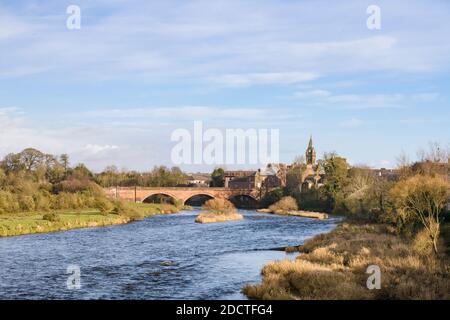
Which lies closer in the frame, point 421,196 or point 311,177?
point 421,196

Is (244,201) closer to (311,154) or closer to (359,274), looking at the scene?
(311,154)

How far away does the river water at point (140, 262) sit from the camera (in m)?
30.1

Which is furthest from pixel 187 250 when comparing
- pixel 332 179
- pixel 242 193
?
pixel 242 193

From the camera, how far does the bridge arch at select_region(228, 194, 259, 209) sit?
14300 cm

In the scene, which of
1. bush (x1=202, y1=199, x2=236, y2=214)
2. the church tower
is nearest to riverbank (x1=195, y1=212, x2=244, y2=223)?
bush (x1=202, y1=199, x2=236, y2=214)

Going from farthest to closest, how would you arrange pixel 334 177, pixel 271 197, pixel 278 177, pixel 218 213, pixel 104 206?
pixel 278 177
pixel 271 197
pixel 334 177
pixel 218 213
pixel 104 206

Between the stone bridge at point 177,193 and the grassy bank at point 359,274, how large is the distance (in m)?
87.7

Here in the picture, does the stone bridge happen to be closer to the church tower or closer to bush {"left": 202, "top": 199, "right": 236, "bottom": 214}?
bush {"left": 202, "top": 199, "right": 236, "bottom": 214}

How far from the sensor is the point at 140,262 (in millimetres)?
41438

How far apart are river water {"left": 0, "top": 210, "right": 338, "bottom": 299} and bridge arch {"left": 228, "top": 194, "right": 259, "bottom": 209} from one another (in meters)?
74.6

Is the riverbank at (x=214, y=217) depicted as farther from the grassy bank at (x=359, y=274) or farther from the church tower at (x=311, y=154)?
the church tower at (x=311, y=154)

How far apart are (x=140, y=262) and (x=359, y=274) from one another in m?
18.0

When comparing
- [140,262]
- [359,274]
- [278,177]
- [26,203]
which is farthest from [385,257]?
[278,177]

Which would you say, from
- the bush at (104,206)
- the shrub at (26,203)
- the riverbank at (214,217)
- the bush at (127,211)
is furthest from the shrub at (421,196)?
the shrub at (26,203)
